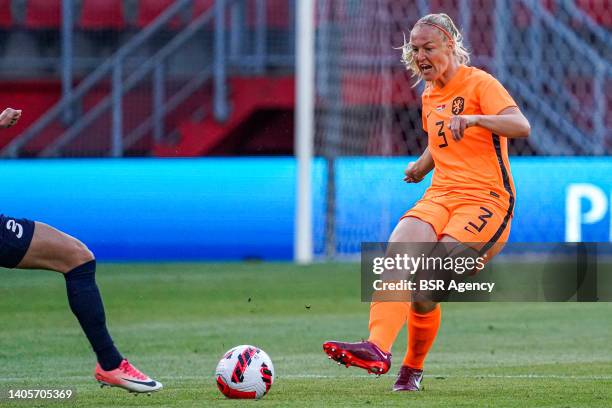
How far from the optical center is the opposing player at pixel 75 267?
5855mm

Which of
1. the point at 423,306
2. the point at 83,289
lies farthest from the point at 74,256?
the point at 423,306

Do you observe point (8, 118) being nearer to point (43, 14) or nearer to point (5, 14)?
point (43, 14)

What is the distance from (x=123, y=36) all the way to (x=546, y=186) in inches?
289

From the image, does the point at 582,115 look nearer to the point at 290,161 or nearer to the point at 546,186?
the point at 546,186

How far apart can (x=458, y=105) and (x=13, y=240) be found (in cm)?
219

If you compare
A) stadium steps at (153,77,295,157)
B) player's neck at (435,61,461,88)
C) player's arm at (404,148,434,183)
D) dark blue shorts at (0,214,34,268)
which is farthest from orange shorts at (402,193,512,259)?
stadium steps at (153,77,295,157)

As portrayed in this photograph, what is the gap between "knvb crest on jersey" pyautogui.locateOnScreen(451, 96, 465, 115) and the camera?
21.2 feet

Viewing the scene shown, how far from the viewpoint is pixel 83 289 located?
19.9 ft

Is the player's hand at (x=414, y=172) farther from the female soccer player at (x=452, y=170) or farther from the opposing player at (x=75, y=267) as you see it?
the opposing player at (x=75, y=267)

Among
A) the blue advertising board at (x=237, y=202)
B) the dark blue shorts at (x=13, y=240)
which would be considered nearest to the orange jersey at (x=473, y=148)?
the dark blue shorts at (x=13, y=240)

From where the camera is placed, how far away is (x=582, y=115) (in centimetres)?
1659

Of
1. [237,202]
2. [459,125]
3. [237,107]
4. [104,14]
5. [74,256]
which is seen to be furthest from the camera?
[104,14]

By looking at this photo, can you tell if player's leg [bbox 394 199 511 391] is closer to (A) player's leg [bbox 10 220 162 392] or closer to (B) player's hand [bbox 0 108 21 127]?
(A) player's leg [bbox 10 220 162 392]

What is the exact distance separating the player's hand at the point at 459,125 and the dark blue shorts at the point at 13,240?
1.90 meters
